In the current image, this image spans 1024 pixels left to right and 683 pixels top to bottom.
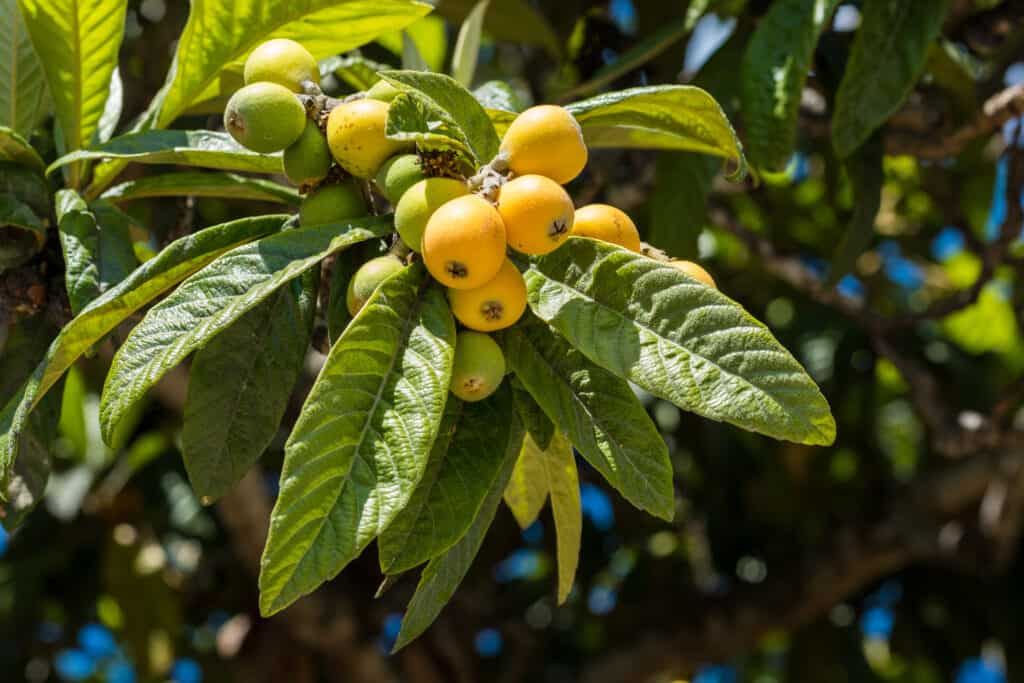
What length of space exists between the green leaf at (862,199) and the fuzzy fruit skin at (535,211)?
1034mm

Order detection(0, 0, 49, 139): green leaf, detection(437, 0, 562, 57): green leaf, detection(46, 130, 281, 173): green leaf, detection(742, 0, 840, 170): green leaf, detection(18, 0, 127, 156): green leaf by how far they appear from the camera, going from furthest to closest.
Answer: detection(437, 0, 562, 57): green leaf → detection(742, 0, 840, 170): green leaf → detection(0, 0, 49, 139): green leaf → detection(18, 0, 127, 156): green leaf → detection(46, 130, 281, 173): green leaf

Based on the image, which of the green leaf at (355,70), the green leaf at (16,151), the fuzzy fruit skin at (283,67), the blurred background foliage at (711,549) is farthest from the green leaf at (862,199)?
the green leaf at (16,151)

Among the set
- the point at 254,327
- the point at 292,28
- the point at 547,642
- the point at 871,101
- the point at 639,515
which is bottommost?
the point at 547,642

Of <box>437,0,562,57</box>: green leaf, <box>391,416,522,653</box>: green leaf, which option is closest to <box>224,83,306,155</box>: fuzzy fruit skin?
<box>391,416,522,653</box>: green leaf

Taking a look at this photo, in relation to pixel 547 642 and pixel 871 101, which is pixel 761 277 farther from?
pixel 871 101

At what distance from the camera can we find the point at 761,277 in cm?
342

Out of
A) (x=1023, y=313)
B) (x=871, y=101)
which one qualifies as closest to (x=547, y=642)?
(x=1023, y=313)

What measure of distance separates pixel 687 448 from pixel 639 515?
9.4 inches

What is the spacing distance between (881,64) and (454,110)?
3.14ft

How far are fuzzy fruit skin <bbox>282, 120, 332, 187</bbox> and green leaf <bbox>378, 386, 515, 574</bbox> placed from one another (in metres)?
0.25

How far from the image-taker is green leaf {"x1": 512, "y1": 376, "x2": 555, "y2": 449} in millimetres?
1111

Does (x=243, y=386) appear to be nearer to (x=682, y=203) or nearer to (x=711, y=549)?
(x=682, y=203)

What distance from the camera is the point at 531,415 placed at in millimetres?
1114

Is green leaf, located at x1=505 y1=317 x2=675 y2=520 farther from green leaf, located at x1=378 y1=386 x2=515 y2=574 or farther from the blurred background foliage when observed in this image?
the blurred background foliage
